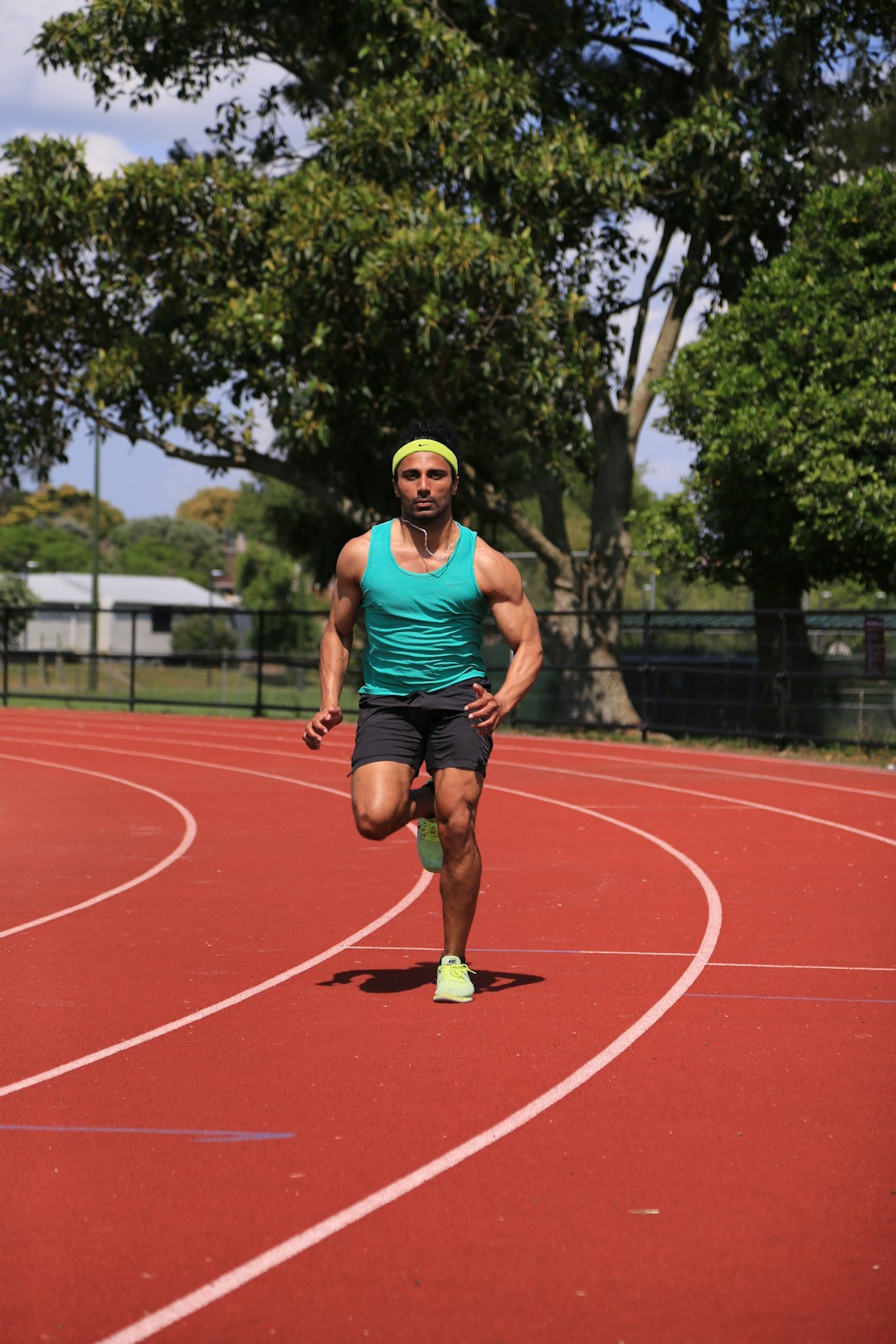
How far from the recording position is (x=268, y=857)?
11.8m

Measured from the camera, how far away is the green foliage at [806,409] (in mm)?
21734

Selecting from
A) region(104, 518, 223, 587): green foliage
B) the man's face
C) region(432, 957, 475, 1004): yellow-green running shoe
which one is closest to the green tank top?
the man's face

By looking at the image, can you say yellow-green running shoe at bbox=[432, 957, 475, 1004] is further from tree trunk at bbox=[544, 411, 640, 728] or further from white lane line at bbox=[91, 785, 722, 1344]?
tree trunk at bbox=[544, 411, 640, 728]

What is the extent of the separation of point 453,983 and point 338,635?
147cm

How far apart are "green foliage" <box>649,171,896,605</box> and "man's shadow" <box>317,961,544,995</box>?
15.0 m

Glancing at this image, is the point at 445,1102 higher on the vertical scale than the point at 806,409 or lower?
lower

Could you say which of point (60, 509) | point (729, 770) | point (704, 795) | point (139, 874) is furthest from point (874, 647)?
point (60, 509)

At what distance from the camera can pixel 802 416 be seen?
22.2m

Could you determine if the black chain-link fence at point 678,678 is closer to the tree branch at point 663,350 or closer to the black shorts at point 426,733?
the tree branch at point 663,350

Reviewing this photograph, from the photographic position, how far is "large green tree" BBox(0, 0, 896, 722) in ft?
78.0

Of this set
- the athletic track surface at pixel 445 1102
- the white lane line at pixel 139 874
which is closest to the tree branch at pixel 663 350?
the white lane line at pixel 139 874

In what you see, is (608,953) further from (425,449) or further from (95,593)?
(95,593)

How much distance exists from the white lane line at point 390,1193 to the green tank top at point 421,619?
157cm

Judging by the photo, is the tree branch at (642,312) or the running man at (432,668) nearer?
the running man at (432,668)
